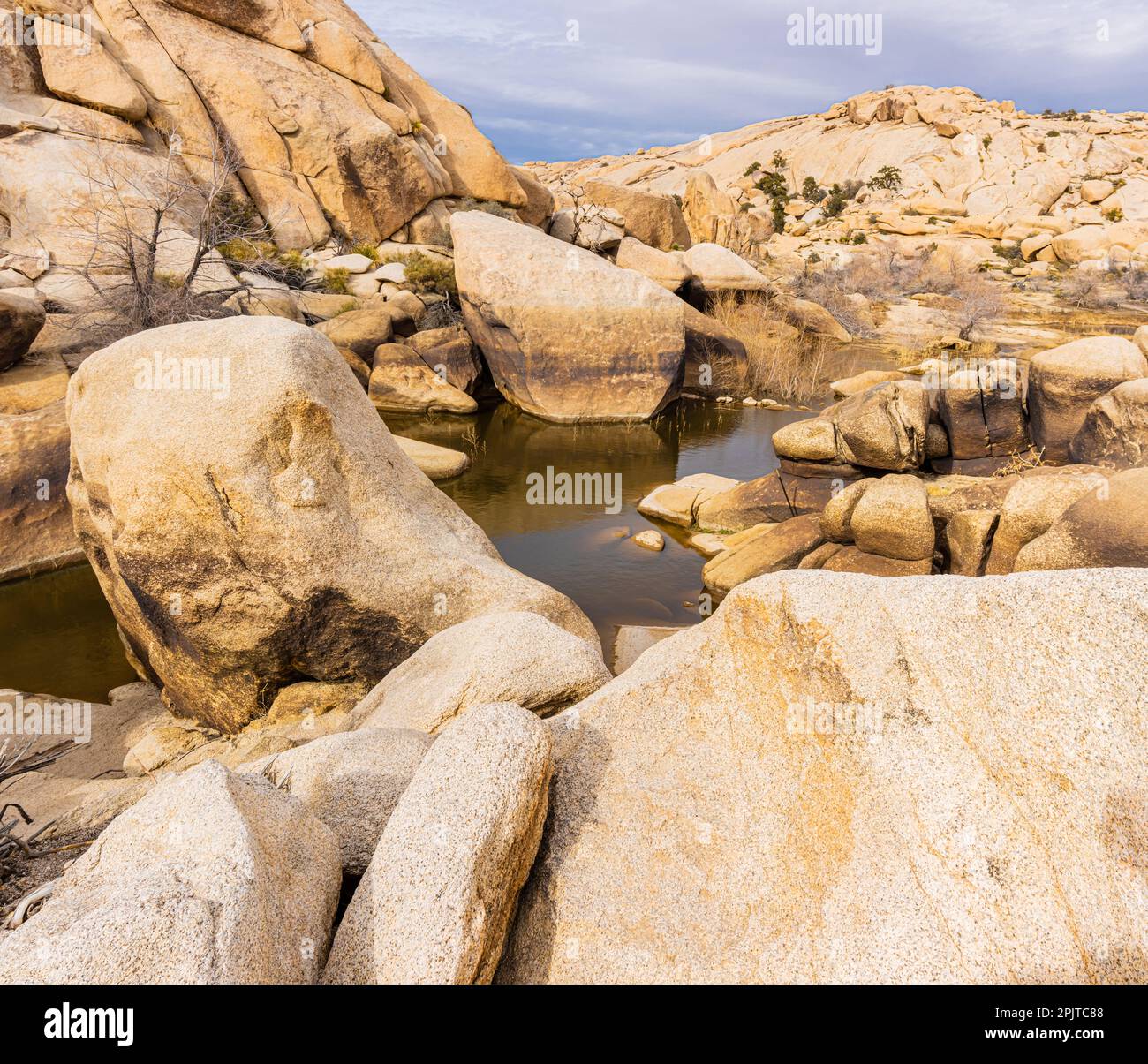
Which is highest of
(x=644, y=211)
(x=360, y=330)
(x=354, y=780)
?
(x=644, y=211)

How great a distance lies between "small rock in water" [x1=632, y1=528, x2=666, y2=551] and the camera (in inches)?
410

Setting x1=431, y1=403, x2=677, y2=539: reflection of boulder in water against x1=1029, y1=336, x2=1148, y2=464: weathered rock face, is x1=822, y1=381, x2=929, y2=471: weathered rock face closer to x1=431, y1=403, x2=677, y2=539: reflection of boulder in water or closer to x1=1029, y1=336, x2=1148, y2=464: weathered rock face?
x1=1029, y1=336, x2=1148, y2=464: weathered rock face

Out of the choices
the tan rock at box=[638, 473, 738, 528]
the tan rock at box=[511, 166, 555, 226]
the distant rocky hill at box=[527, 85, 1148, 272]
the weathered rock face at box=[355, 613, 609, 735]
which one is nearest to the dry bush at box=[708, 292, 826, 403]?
the tan rock at box=[511, 166, 555, 226]

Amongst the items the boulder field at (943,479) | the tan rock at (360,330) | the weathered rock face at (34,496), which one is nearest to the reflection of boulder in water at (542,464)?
the boulder field at (943,479)

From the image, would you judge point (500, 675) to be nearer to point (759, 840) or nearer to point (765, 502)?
point (759, 840)

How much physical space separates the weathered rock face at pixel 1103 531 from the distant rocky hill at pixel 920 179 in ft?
88.2

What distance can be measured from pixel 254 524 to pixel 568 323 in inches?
412

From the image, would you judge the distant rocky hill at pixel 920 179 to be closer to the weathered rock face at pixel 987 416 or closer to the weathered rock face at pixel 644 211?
the weathered rock face at pixel 644 211

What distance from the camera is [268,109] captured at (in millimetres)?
19984

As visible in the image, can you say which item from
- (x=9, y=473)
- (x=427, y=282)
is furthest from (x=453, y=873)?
(x=427, y=282)

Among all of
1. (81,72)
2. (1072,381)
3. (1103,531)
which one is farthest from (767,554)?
(81,72)

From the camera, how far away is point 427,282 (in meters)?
19.2

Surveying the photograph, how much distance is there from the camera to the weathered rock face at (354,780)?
2.88 m
